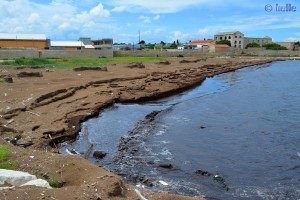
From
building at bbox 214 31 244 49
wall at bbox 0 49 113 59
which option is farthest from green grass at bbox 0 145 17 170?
building at bbox 214 31 244 49

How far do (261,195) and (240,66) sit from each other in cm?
6303

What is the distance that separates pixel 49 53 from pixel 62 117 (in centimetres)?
4263

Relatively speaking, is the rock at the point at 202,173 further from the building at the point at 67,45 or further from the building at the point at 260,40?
the building at the point at 260,40

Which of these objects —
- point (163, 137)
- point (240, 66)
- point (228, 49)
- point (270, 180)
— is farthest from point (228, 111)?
point (228, 49)

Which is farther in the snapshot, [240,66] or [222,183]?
[240,66]

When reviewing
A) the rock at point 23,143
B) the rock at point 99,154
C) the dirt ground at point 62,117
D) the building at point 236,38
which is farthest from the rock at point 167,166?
the building at point 236,38

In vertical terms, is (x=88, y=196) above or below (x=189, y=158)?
above

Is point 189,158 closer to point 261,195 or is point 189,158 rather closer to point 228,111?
point 261,195

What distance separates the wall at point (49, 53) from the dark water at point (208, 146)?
33107 mm

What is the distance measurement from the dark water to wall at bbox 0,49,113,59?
33.1 metres

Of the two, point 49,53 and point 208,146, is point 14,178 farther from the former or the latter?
point 49,53

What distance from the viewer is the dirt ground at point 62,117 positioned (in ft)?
22.7

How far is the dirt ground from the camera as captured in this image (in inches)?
273

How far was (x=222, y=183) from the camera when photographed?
10906 mm
